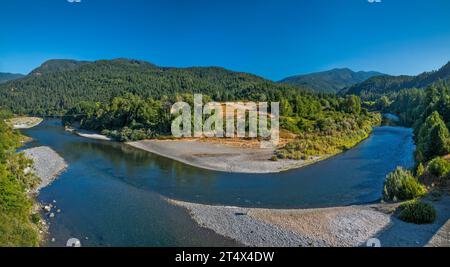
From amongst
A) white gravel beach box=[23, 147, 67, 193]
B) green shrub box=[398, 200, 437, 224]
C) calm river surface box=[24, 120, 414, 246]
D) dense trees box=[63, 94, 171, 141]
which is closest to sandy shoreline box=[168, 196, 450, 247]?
green shrub box=[398, 200, 437, 224]

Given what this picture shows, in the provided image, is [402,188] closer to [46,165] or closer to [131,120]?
[46,165]

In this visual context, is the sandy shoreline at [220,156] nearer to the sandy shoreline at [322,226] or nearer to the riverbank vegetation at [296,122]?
the riverbank vegetation at [296,122]

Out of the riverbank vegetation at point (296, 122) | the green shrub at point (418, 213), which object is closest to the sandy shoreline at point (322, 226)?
the green shrub at point (418, 213)

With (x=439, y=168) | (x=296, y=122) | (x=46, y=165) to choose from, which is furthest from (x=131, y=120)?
(x=439, y=168)

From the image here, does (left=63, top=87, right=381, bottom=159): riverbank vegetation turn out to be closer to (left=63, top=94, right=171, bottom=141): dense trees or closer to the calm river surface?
(left=63, top=94, right=171, bottom=141): dense trees

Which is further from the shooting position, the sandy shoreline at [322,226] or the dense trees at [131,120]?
the dense trees at [131,120]

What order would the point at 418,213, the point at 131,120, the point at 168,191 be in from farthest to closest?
the point at 131,120 → the point at 168,191 → the point at 418,213
